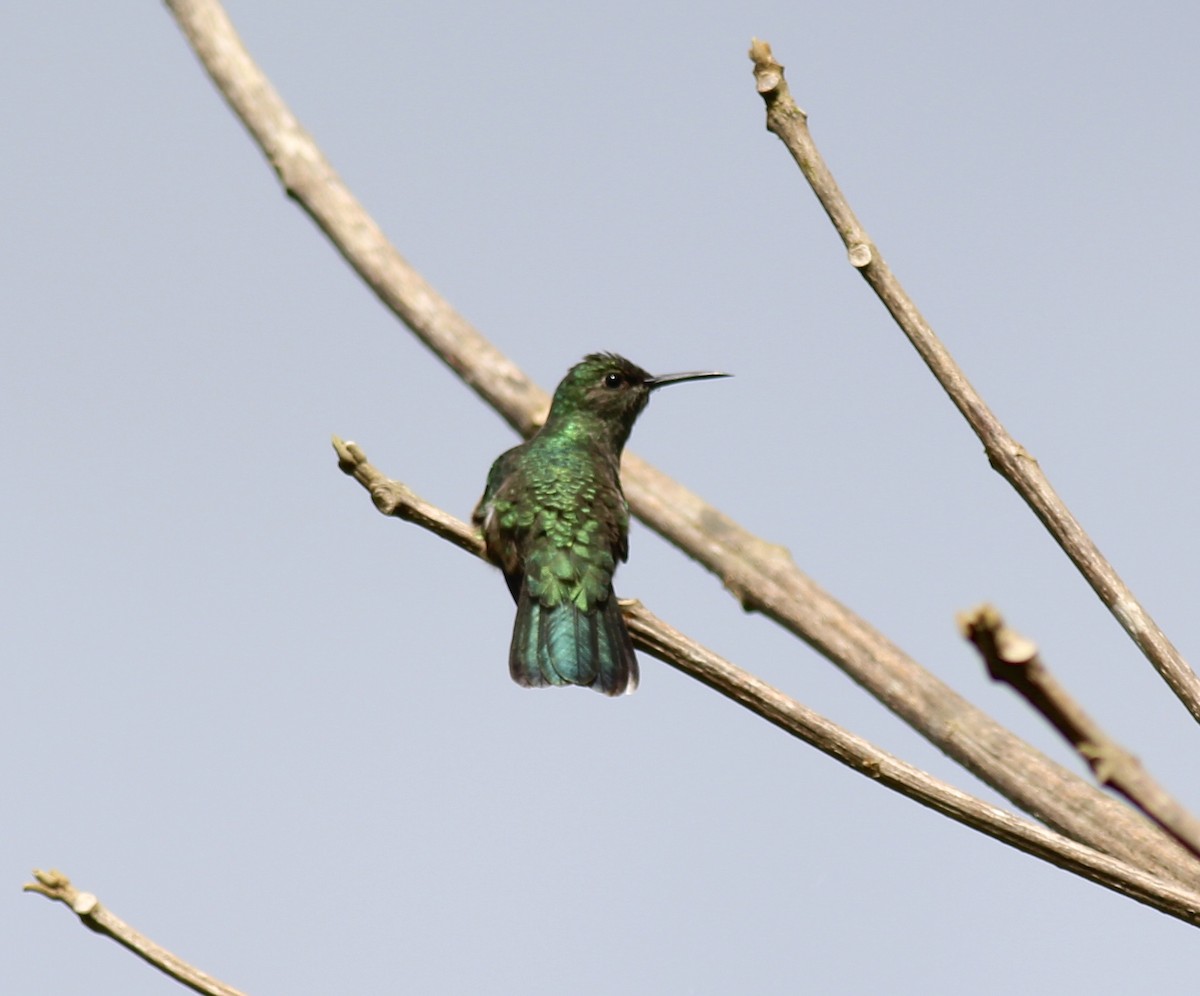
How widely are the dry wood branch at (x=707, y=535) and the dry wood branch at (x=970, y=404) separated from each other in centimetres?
117

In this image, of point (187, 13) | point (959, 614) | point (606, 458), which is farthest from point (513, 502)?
point (959, 614)

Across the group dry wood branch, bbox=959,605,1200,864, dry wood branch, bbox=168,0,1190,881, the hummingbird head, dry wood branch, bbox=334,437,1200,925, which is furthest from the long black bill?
dry wood branch, bbox=959,605,1200,864

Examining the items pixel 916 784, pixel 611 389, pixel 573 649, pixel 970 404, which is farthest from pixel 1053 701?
pixel 611 389

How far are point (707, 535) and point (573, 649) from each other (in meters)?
0.98

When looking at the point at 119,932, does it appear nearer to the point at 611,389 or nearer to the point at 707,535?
the point at 707,535

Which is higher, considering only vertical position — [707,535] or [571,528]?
[571,528]

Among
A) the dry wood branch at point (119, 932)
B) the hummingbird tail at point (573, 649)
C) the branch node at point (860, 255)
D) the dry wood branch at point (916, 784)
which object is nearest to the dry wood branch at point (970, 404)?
the branch node at point (860, 255)

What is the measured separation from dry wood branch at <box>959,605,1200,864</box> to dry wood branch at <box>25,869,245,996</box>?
6.40 ft

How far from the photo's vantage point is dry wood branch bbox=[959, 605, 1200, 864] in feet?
4.55

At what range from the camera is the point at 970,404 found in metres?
3.03

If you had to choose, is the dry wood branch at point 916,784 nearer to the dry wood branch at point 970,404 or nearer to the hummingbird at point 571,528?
the dry wood branch at point 970,404

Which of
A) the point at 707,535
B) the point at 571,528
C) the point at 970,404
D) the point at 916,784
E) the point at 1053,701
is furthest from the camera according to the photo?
the point at 571,528

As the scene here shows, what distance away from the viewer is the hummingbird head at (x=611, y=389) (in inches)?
324

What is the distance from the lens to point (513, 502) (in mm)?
7078
